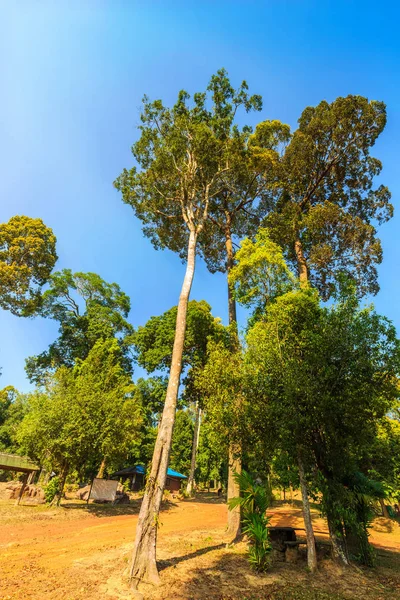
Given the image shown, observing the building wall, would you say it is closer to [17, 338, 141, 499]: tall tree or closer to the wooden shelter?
the wooden shelter

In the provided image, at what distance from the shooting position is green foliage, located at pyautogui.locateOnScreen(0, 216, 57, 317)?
25.0m

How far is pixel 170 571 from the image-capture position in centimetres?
784

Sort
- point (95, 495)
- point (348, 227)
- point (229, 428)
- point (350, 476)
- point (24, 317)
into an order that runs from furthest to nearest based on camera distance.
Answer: point (24, 317), point (95, 495), point (348, 227), point (229, 428), point (350, 476)

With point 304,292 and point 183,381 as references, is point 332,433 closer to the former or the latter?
point 304,292

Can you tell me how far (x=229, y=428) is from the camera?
1110 centimetres

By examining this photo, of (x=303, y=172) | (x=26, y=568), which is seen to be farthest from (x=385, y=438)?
(x=26, y=568)

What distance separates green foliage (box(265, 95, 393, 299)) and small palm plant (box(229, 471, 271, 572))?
12.0 m

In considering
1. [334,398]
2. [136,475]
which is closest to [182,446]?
[136,475]

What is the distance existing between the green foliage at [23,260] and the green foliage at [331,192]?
19.2 metres

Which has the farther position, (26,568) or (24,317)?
(24,317)

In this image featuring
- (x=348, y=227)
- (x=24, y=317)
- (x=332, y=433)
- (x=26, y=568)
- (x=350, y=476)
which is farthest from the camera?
(x=24, y=317)

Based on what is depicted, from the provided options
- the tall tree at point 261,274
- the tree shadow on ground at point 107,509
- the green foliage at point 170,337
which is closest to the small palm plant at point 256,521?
the tall tree at point 261,274

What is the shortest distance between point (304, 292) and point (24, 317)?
24497 millimetres

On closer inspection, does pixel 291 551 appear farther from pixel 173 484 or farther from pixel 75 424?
pixel 173 484
